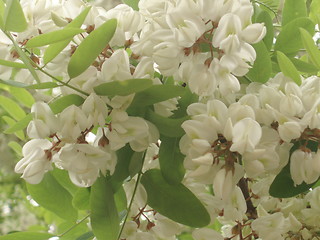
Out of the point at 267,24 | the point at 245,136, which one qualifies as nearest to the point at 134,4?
the point at 267,24

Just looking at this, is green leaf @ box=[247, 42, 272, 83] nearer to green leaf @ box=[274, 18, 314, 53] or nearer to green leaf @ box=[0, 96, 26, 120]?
green leaf @ box=[274, 18, 314, 53]

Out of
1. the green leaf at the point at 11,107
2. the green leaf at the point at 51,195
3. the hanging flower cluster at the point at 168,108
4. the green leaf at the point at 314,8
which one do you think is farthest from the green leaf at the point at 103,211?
the green leaf at the point at 314,8

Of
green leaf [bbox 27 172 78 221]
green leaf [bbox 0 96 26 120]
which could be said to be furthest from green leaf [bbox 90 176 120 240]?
green leaf [bbox 0 96 26 120]

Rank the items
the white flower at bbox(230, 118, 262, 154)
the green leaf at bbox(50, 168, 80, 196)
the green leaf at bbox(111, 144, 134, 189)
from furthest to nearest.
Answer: the green leaf at bbox(50, 168, 80, 196), the green leaf at bbox(111, 144, 134, 189), the white flower at bbox(230, 118, 262, 154)

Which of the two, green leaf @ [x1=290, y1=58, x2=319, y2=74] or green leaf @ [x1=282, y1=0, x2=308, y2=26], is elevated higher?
green leaf @ [x1=282, y1=0, x2=308, y2=26]

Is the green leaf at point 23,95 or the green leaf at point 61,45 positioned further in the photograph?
the green leaf at point 23,95

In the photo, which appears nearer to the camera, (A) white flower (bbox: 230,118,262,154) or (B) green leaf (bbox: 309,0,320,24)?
(A) white flower (bbox: 230,118,262,154)

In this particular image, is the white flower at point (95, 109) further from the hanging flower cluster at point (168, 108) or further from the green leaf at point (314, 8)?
the green leaf at point (314, 8)


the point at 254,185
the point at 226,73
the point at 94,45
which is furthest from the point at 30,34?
the point at 254,185

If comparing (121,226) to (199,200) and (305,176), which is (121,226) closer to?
(199,200)
